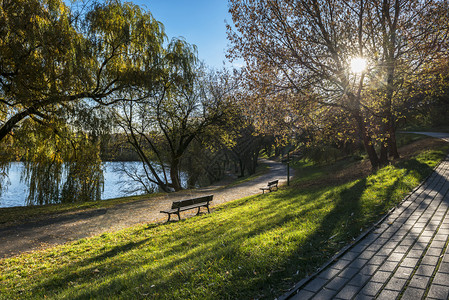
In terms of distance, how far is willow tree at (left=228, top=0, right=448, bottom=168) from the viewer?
10148 millimetres

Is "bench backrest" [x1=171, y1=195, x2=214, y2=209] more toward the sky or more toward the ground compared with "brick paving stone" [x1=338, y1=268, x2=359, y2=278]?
more toward the sky

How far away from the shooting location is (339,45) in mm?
10516

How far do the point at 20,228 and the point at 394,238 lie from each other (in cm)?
1092

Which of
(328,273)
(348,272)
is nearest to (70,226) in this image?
(328,273)

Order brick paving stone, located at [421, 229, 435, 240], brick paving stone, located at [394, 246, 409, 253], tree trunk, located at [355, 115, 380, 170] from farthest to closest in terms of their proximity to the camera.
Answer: tree trunk, located at [355, 115, 380, 170] < brick paving stone, located at [421, 229, 435, 240] < brick paving stone, located at [394, 246, 409, 253]

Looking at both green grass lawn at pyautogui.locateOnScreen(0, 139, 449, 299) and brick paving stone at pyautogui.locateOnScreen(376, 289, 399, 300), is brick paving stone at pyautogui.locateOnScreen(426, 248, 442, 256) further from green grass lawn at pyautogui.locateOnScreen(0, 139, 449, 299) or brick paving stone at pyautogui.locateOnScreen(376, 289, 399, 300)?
brick paving stone at pyautogui.locateOnScreen(376, 289, 399, 300)

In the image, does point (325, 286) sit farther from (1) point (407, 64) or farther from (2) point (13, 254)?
(1) point (407, 64)

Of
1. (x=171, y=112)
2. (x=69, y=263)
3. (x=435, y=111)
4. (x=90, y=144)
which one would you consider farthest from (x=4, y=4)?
(x=435, y=111)

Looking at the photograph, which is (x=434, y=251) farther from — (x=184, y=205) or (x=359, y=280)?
(x=184, y=205)

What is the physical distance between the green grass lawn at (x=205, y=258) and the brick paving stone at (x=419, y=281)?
39.7 inches

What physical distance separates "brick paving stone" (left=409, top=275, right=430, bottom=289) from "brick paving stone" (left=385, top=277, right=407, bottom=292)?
0.08 m

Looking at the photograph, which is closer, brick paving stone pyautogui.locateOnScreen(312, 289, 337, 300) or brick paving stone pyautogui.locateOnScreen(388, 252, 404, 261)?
brick paving stone pyautogui.locateOnScreen(312, 289, 337, 300)

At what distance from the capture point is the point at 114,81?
13219 millimetres

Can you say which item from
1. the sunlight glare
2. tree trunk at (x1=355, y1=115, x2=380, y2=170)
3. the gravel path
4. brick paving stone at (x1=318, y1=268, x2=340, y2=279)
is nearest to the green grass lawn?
brick paving stone at (x1=318, y1=268, x2=340, y2=279)
